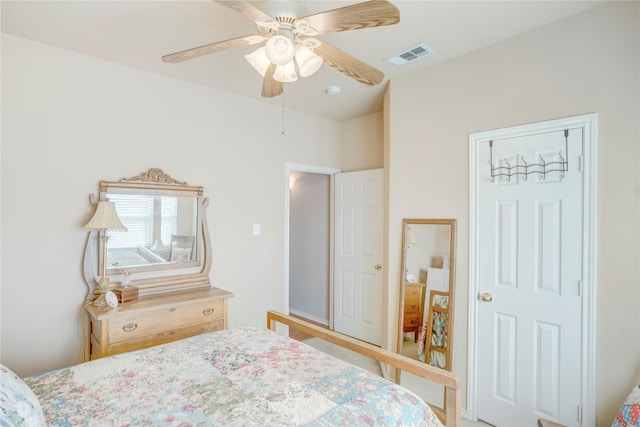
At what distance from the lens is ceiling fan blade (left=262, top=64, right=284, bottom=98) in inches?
71.7

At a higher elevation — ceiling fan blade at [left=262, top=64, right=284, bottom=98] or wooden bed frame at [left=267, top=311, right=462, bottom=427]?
ceiling fan blade at [left=262, top=64, right=284, bottom=98]

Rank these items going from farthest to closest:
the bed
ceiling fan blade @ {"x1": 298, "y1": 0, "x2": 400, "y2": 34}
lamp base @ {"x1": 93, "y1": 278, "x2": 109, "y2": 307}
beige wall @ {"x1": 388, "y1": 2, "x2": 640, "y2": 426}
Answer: lamp base @ {"x1": 93, "y1": 278, "x2": 109, "y2": 307} < beige wall @ {"x1": 388, "y1": 2, "x2": 640, "y2": 426} < ceiling fan blade @ {"x1": 298, "y1": 0, "x2": 400, "y2": 34} < the bed

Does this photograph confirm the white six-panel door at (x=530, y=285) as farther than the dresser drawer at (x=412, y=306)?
No

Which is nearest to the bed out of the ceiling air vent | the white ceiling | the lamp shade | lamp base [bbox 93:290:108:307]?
lamp base [bbox 93:290:108:307]

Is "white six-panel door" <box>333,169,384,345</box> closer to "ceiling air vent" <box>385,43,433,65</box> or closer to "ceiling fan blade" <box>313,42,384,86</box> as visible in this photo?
"ceiling air vent" <box>385,43,433,65</box>

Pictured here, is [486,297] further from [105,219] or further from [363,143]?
[105,219]

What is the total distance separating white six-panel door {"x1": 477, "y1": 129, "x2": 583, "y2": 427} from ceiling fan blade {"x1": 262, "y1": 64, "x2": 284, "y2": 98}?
1477 millimetres

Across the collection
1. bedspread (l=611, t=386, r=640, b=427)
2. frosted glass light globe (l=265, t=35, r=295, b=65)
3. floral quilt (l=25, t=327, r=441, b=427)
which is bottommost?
bedspread (l=611, t=386, r=640, b=427)

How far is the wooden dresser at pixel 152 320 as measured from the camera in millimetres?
2162

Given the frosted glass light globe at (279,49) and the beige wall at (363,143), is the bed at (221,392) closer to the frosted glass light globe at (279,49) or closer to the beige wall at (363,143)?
the frosted glass light globe at (279,49)

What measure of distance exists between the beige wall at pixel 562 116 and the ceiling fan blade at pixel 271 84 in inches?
48.1

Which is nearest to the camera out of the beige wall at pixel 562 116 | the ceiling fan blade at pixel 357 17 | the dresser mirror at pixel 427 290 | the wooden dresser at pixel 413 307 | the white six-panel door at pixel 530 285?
the ceiling fan blade at pixel 357 17

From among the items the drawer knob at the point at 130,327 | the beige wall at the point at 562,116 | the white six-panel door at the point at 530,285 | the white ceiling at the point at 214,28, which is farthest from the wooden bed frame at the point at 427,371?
the white ceiling at the point at 214,28

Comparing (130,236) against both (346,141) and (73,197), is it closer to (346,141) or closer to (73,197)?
(73,197)
